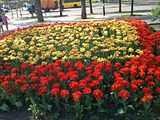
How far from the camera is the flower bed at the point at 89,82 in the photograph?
Result: 19.6ft

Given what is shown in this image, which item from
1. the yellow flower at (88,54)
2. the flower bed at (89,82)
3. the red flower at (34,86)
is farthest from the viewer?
the yellow flower at (88,54)

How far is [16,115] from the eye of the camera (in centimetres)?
667

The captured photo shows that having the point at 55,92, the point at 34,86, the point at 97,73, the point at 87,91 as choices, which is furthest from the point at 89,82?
the point at 34,86

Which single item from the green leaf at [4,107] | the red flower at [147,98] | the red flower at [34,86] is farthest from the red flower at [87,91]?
the green leaf at [4,107]

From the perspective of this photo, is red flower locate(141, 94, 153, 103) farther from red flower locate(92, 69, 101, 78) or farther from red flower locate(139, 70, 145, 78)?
red flower locate(92, 69, 101, 78)

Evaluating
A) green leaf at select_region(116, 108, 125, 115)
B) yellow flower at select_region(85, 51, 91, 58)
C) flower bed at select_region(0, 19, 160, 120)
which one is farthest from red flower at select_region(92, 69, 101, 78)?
yellow flower at select_region(85, 51, 91, 58)

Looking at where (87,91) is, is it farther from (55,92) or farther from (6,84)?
A: (6,84)

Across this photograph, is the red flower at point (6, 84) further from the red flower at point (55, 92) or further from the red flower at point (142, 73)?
the red flower at point (142, 73)

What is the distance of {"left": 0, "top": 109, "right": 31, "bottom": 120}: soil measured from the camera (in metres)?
6.50

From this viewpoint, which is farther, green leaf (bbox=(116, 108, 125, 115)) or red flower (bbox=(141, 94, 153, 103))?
green leaf (bbox=(116, 108, 125, 115))

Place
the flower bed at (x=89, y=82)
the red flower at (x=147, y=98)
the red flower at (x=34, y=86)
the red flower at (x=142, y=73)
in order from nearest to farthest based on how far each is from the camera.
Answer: the red flower at (x=147, y=98)
the flower bed at (x=89, y=82)
the red flower at (x=142, y=73)
the red flower at (x=34, y=86)

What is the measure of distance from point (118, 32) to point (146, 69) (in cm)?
331

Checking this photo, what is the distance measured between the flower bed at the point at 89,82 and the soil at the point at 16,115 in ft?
0.56

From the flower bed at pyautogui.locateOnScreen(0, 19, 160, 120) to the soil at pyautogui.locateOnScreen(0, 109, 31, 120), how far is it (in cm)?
17
